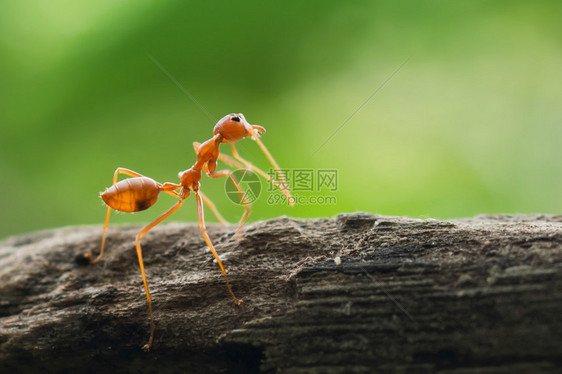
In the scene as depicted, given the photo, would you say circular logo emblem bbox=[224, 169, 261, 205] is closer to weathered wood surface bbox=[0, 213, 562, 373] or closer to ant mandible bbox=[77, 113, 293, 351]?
ant mandible bbox=[77, 113, 293, 351]

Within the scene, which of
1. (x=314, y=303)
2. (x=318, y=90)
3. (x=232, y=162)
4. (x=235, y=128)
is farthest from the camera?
(x=318, y=90)

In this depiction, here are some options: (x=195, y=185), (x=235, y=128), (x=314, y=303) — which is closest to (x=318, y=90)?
(x=235, y=128)

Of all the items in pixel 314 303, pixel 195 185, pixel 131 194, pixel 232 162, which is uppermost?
pixel 232 162

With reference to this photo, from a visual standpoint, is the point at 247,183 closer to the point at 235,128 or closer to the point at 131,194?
the point at 235,128

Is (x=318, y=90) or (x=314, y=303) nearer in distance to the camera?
(x=314, y=303)

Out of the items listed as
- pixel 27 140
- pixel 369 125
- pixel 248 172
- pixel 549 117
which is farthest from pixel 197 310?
pixel 549 117

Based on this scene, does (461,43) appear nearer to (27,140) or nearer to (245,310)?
(245,310)

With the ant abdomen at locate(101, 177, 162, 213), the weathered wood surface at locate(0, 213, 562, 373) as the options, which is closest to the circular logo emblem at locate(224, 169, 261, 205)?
the weathered wood surface at locate(0, 213, 562, 373)
